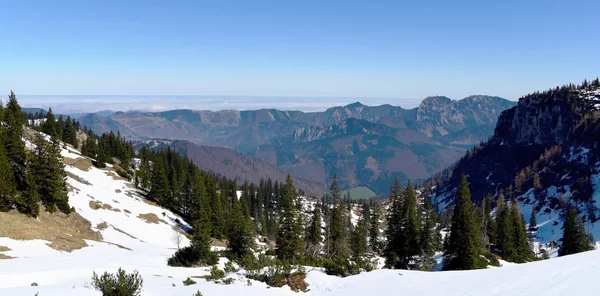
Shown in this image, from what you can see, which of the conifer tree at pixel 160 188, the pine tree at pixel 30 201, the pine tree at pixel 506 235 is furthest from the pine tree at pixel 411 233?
the conifer tree at pixel 160 188

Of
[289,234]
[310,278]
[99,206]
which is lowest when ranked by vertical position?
[289,234]

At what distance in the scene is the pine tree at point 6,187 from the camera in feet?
120

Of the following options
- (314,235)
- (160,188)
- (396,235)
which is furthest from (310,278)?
(160,188)

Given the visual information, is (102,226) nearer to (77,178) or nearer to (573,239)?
(77,178)

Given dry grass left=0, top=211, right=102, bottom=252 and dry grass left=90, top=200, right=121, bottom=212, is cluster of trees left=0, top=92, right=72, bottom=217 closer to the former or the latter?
dry grass left=0, top=211, right=102, bottom=252

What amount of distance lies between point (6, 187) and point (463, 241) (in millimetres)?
58881

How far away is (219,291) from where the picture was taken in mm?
18562

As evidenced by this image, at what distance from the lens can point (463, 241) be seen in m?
47.4

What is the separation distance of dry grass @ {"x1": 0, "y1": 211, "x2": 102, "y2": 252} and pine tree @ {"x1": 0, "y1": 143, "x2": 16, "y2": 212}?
1257mm

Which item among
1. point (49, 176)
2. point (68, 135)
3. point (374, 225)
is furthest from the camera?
point (68, 135)

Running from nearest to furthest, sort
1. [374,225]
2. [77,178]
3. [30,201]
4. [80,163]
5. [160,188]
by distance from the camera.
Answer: [30,201] < [77,178] < [374,225] < [160,188] < [80,163]

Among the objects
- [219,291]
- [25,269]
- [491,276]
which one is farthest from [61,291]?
[491,276]

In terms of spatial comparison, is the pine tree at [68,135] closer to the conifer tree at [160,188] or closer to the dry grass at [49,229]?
the conifer tree at [160,188]

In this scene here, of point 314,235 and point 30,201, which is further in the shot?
point 314,235
